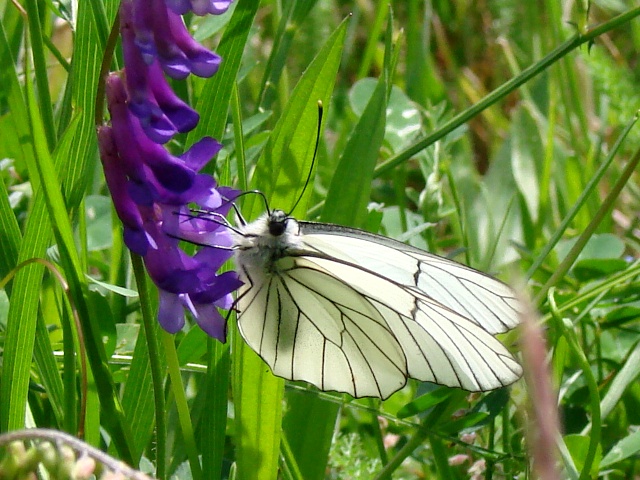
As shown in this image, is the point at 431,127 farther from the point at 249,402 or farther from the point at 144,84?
the point at 144,84

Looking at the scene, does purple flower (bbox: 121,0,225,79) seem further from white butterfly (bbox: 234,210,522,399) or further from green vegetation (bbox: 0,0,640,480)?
white butterfly (bbox: 234,210,522,399)

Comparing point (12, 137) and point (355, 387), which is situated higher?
point (12, 137)

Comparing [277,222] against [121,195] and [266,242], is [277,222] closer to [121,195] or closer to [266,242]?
[266,242]

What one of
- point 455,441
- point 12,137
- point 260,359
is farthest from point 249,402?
point 12,137

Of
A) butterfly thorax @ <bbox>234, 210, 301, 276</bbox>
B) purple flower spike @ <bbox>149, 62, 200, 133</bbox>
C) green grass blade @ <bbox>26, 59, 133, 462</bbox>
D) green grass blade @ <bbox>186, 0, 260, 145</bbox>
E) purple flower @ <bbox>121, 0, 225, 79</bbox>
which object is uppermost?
green grass blade @ <bbox>186, 0, 260, 145</bbox>

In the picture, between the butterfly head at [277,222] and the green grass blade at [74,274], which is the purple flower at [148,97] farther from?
the butterfly head at [277,222]

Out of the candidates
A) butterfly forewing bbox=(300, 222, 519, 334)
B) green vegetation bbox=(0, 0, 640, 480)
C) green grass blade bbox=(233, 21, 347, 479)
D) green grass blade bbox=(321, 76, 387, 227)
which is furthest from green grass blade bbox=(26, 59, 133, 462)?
green grass blade bbox=(321, 76, 387, 227)
